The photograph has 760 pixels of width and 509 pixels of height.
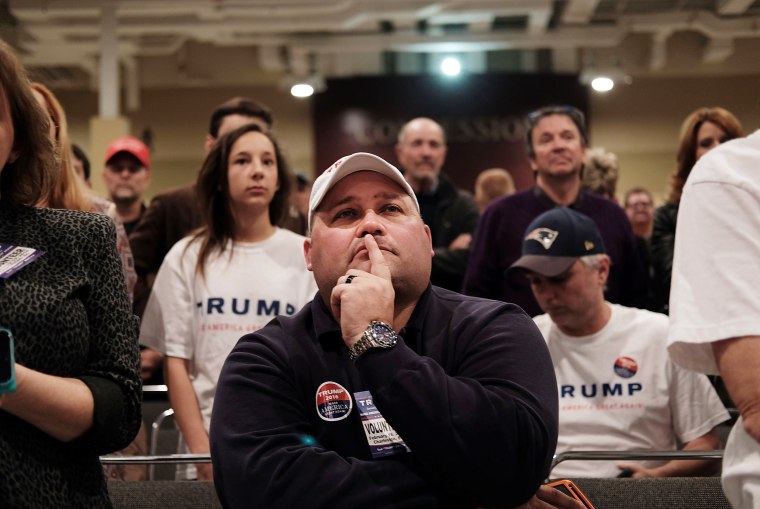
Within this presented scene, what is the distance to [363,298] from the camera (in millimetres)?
1707

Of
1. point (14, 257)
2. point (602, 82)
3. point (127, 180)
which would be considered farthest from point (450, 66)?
point (14, 257)

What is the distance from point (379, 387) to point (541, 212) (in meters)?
2.77

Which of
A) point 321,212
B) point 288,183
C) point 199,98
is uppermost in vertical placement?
point 199,98

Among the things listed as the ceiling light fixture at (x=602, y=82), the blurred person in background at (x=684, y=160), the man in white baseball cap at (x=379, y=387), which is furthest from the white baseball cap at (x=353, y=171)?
the ceiling light fixture at (x=602, y=82)

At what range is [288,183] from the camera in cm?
362

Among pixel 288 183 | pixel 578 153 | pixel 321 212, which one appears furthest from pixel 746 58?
pixel 321 212

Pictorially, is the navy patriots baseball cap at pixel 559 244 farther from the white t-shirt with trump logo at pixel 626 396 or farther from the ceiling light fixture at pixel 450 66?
the ceiling light fixture at pixel 450 66

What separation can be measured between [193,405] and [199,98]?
10885mm

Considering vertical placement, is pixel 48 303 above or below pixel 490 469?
above

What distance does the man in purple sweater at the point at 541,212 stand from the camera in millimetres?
4117

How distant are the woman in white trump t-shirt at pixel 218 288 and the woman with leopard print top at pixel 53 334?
1.42m

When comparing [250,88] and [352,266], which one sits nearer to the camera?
[352,266]

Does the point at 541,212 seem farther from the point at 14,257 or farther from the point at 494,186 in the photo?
the point at 494,186

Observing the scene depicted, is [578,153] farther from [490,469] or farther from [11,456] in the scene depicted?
[11,456]
